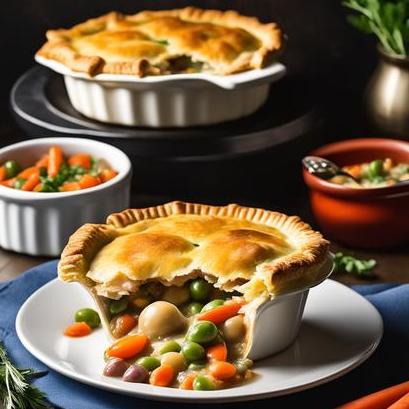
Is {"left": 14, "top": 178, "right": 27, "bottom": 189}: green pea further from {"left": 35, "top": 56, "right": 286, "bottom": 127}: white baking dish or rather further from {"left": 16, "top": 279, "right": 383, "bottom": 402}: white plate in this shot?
{"left": 16, "top": 279, "right": 383, "bottom": 402}: white plate

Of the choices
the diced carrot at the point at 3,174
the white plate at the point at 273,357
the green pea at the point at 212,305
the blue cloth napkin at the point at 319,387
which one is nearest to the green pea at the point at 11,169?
the diced carrot at the point at 3,174

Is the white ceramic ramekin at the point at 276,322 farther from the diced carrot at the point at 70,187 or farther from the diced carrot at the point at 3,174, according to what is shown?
the diced carrot at the point at 3,174

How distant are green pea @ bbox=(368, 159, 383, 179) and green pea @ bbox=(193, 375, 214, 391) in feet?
4.61

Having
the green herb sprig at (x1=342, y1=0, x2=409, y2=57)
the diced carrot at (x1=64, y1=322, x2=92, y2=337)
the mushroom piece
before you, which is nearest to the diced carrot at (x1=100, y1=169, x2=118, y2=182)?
the diced carrot at (x1=64, y1=322, x2=92, y2=337)

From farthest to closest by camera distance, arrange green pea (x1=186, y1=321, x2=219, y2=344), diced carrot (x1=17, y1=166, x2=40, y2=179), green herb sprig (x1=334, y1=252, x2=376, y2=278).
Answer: diced carrot (x1=17, y1=166, x2=40, y2=179)
green herb sprig (x1=334, y1=252, x2=376, y2=278)
green pea (x1=186, y1=321, x2=219, y2=344)

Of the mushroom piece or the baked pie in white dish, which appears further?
the baked pie in white dish

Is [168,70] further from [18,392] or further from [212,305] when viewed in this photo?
[18,392]

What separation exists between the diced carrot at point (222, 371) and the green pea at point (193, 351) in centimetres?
5

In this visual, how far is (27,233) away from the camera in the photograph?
3814 mm

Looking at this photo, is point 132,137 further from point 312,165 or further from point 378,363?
point 378,363

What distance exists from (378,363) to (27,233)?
1280 mm

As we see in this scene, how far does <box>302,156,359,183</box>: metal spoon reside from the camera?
397cm

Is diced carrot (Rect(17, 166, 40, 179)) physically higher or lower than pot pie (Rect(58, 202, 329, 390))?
lower

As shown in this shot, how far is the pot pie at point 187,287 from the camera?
9.43 feet
